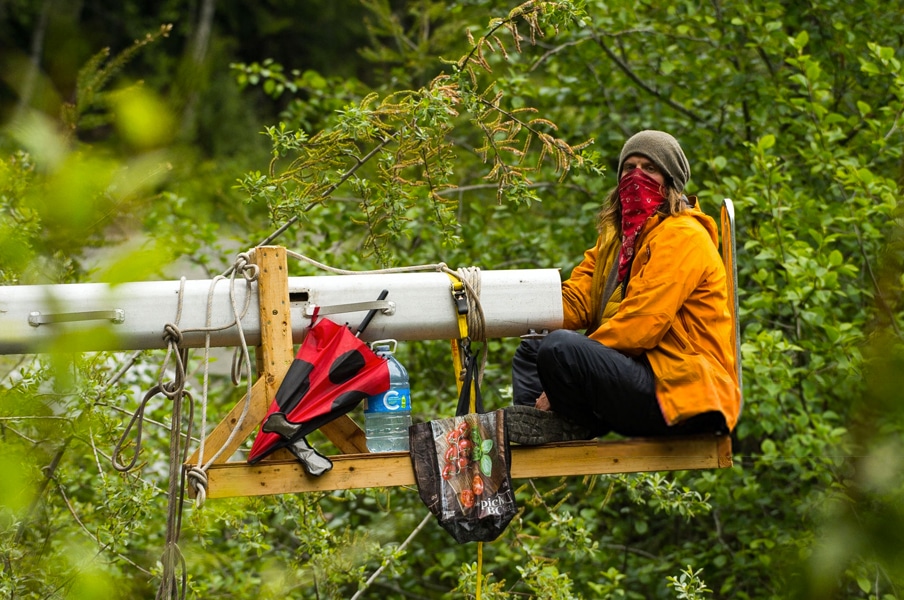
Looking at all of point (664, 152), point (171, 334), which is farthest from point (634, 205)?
point (171, 334)

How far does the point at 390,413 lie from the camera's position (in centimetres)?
291

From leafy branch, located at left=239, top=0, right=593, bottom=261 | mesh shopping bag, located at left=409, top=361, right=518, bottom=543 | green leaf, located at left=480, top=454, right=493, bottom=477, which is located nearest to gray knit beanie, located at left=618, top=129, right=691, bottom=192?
leafy branch, located at left=239, top=0, right=593, bottom=261

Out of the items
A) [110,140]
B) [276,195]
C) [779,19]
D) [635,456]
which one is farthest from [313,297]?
Result: [779,19]

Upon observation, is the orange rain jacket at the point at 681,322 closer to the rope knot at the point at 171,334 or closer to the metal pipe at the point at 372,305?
the metal pipe at the point at 372,305

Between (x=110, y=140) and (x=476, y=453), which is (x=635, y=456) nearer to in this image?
(x=476, y=453)

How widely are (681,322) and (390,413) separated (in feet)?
2.81

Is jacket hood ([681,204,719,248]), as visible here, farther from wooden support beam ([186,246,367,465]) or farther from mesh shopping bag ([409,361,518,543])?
wooden support beam ([186,246,367,465])

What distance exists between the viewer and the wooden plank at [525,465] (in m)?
2.66

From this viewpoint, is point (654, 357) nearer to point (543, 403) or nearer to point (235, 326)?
point (543, 403)

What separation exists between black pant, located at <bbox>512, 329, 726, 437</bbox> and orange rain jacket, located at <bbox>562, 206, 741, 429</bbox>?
1.7 inches

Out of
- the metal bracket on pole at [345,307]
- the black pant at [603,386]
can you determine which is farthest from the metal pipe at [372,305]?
the black pant at [603,386]

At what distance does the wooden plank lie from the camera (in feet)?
8.73

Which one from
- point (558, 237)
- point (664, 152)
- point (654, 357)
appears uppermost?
point (558, 237)

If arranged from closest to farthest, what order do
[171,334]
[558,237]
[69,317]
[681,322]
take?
[69,317], [171,334], [681,322], [558,237]
